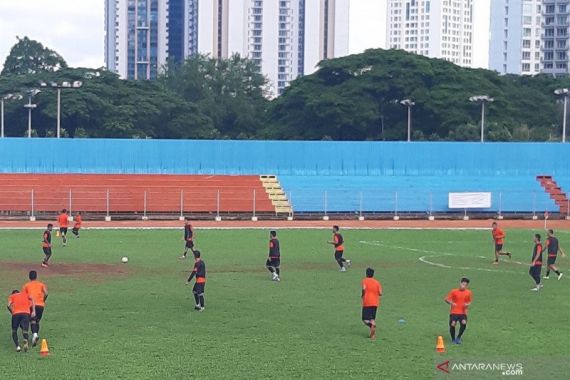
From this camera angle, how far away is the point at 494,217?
60.8 m

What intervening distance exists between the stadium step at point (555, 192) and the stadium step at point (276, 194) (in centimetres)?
1844

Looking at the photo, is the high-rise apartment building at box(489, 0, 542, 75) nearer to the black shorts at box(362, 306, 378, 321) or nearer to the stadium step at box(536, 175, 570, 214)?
the stadium step at box(536, 175, 570, 214)

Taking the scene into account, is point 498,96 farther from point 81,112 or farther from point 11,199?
point 11,199

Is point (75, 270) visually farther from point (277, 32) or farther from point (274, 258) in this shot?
point (277, 32)

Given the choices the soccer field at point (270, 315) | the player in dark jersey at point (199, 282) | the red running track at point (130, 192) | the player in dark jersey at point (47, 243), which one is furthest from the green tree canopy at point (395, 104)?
the player in dark jersey at point (199, 282)

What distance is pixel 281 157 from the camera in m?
67.8

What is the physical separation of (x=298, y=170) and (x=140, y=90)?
3561 cm

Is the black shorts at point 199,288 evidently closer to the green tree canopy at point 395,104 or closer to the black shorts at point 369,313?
the black shorts at point 369,313

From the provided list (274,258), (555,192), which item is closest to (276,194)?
(555,192)

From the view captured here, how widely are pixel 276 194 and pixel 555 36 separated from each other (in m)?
128

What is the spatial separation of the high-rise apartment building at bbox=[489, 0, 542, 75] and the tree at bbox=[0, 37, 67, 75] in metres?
96.1

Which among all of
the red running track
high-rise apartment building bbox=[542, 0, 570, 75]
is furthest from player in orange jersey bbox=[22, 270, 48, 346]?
high-rise apartment building bbox=[542, 0, 570, 75]

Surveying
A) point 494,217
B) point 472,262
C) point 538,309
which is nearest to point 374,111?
point 494,217

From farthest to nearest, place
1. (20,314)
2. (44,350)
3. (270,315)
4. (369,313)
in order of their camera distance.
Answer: (270,315)
(369,313)
(20,314)
(44,350)
